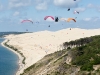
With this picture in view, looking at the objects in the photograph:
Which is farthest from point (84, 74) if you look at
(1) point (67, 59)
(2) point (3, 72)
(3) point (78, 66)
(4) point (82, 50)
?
(2) point (3, 72)

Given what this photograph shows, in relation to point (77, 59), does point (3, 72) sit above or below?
below

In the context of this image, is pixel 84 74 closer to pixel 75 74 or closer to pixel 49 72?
pixel 75 74

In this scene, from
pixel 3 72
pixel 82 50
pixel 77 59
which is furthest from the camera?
pixel 3 72

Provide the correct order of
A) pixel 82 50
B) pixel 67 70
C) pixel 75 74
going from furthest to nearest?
pixel 82 50 → pixel 67 70 → pixel 75 74

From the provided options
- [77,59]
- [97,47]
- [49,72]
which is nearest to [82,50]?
[97,47]

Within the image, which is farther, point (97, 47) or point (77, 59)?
point (97, 47)

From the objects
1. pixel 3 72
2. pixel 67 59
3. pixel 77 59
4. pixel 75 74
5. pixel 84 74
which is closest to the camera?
pixel 84 74

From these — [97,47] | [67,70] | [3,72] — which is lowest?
[3,72]

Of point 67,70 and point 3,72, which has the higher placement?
point 67,70

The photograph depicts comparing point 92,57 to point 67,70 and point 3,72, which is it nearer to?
point 67,70
